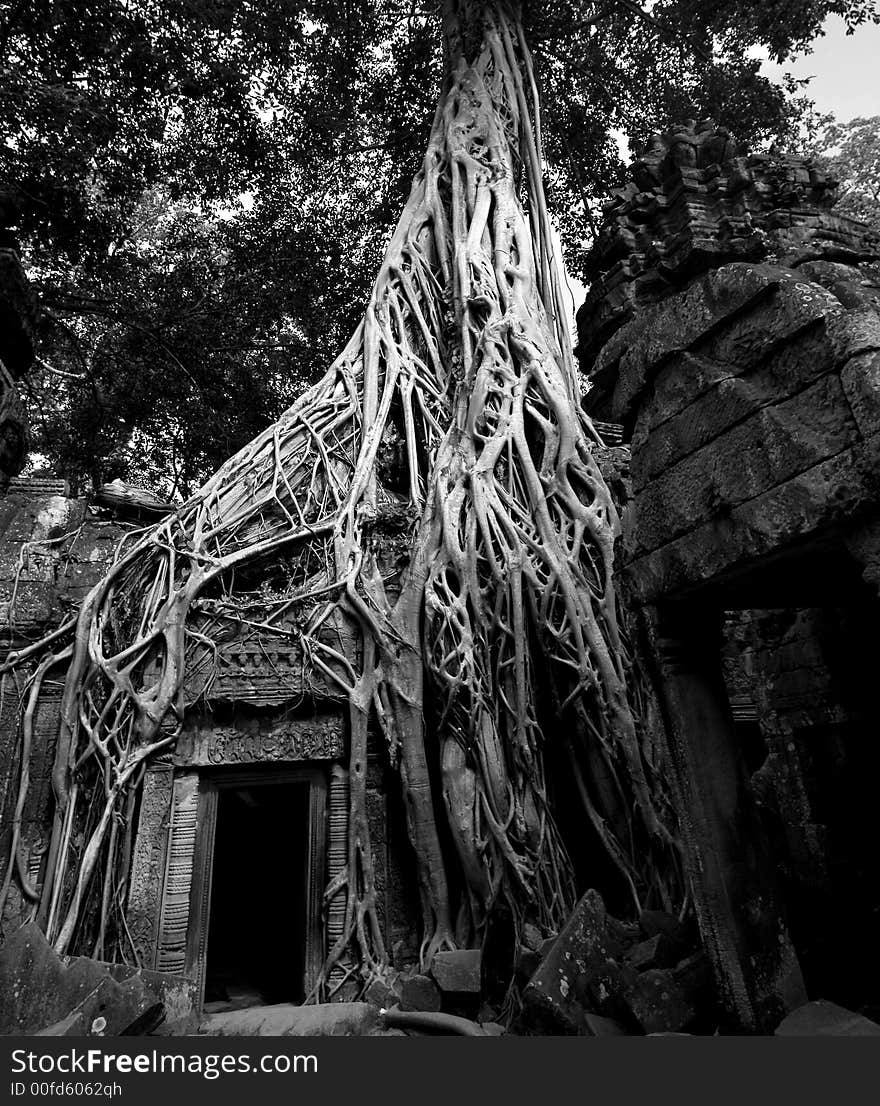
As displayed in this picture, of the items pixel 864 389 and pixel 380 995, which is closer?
pixel 864 389

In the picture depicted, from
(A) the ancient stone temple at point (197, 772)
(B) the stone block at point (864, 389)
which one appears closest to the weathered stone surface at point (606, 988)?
(A) the ancient stone temple at point (197, 772)

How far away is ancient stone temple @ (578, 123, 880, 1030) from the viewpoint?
1.70 meters

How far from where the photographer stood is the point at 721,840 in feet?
6.64

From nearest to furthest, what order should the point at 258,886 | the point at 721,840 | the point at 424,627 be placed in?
the point at 721,840 → the point at 424,627 → the point at 258,886

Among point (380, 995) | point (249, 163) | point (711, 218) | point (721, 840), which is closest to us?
point (721, 840)

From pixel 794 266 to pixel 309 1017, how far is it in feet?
11.9

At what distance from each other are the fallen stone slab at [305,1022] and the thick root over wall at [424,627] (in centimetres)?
20

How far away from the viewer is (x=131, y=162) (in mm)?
7359

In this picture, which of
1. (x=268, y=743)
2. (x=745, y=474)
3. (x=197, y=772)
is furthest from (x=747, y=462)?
(x=197, y=772)

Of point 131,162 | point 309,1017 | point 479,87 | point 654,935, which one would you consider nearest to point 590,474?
point 654,935

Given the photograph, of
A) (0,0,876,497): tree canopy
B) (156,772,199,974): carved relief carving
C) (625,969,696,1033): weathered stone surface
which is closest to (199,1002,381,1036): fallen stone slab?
(156,772,199,974): carved relief carving

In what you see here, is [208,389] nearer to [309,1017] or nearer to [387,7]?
[387,7]

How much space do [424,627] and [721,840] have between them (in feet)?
7.31

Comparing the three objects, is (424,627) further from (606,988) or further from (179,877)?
(606,988)
